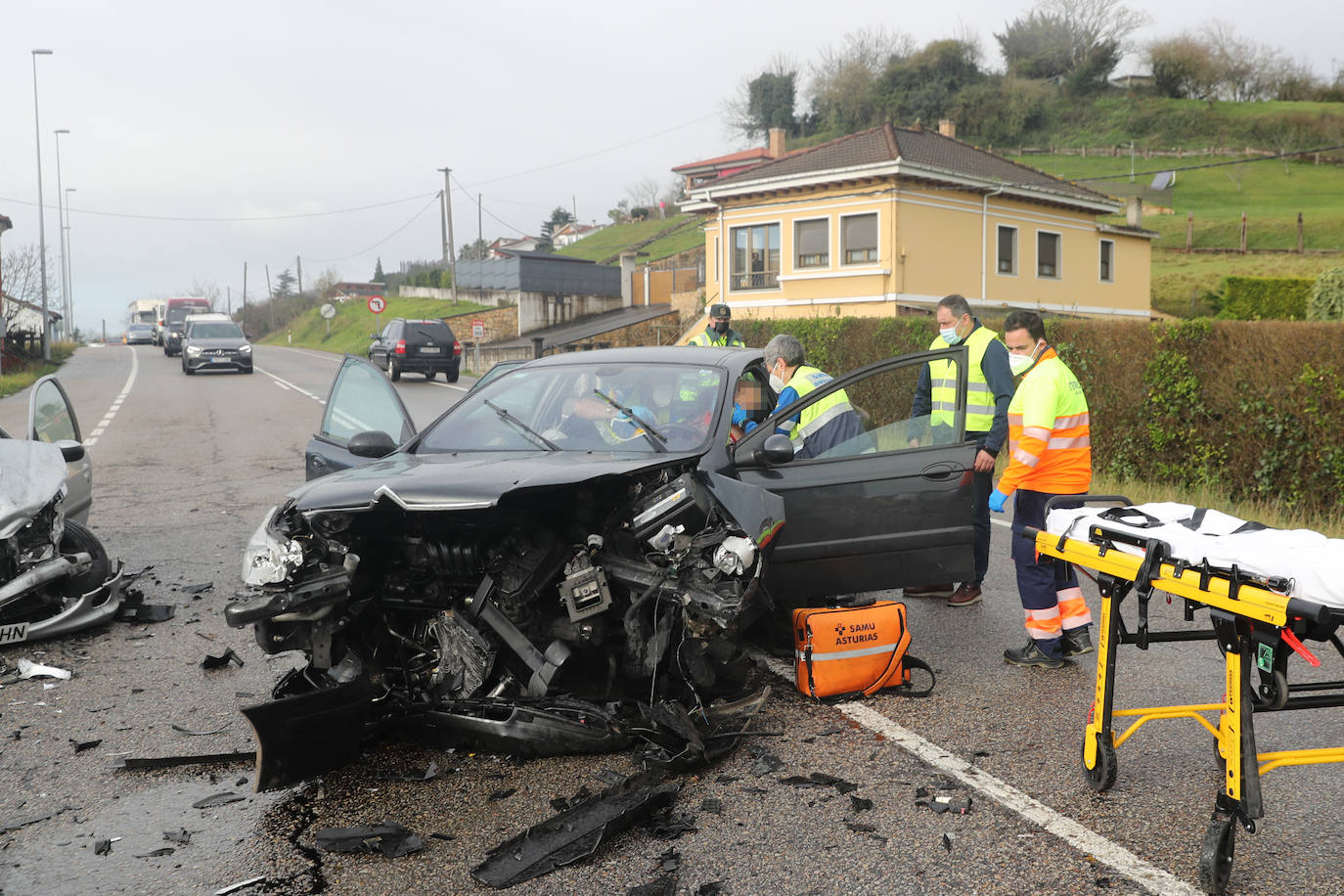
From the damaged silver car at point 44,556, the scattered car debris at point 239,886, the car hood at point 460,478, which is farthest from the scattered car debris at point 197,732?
Result: the damaged silver car at point 44,556

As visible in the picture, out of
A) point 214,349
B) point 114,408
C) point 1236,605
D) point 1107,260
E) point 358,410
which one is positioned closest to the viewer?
point 1236,605

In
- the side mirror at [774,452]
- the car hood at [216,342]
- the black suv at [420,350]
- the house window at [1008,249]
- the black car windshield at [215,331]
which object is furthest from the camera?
the black car windshield at [215,331]

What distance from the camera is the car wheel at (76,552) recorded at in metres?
6.15

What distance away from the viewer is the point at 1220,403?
10000mm

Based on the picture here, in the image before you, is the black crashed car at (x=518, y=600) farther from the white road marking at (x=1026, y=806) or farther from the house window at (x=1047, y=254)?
the house window at (x=1047, y=254)

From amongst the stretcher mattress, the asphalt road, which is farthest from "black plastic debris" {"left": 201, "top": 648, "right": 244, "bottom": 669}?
the stretcher mattress

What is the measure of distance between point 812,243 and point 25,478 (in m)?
25.6

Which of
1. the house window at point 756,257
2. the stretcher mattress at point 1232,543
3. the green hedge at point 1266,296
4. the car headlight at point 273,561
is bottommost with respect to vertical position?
the car headlight at point 273,561

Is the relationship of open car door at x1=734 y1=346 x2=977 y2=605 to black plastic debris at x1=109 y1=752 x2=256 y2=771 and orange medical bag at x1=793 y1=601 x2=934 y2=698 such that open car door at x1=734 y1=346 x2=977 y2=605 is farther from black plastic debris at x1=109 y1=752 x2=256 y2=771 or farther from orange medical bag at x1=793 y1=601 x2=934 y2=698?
black plastic debris at x1=109 y1=752 x2=256 y2=771

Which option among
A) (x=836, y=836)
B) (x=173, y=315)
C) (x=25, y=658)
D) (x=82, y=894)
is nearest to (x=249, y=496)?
(x=25, y=658)

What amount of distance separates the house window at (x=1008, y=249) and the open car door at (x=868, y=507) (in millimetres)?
26872

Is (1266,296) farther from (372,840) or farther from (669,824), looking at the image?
(372,840)

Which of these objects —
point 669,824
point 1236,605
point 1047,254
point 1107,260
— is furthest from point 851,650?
point 1107,260

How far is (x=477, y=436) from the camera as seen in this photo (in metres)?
5.44
